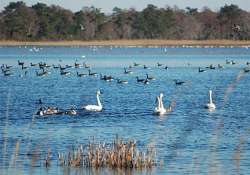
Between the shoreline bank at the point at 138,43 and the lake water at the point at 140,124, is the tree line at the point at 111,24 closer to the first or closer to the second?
the shoreline bank at the point at 138,43

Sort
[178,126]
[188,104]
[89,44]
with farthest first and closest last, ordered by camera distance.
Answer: [89,44], [188,104], [178,126]

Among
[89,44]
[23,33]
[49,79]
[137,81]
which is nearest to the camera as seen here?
[137,81]

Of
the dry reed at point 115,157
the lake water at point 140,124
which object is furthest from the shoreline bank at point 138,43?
the dry reed at point 115,157

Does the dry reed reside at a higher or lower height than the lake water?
higher

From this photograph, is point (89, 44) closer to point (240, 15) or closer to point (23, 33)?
Result: point (23, 33)

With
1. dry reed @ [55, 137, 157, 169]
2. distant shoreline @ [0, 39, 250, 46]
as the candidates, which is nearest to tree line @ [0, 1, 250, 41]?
distant shoreline @ [0, 39, 250, 46]

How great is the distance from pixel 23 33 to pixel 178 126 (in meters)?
112

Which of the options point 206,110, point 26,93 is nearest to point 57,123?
point 206,110

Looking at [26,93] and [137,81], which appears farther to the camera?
[137,81]

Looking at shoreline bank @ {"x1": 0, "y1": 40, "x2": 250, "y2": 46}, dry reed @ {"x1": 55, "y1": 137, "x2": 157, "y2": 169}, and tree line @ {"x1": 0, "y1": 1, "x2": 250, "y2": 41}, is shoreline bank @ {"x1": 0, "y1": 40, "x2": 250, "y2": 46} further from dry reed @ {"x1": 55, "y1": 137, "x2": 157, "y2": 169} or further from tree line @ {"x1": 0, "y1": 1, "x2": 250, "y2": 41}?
dry reed @ {"x1": 55, "y1": 137, "x2": 157, "y2": 169}

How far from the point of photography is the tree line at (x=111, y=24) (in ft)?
446

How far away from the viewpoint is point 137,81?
174ft

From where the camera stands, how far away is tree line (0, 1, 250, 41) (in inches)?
5349

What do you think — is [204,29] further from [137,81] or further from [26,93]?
[26,93]
